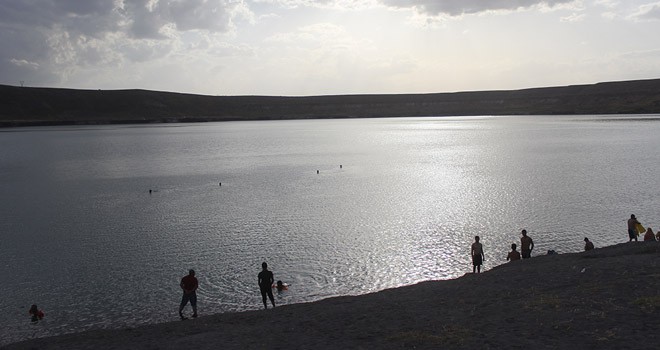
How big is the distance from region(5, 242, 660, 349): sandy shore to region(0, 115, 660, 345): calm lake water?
2.99 m

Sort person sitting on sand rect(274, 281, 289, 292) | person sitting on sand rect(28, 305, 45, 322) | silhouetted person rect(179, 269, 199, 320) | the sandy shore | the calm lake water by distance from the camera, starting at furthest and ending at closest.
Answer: the calm lake water < person sitting on sand rect(274, 281, 289, 292) < person sitting on sand rect(28, 305, 45, 322) < silhouetted person rect(179, 269, 199, 320) < the sandy shore

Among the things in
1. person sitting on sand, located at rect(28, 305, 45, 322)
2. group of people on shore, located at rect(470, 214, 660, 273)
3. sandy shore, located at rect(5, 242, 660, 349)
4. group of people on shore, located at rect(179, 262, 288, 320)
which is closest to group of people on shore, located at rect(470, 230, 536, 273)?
group of people on shore, located at rect(470, 214, 660, 273)

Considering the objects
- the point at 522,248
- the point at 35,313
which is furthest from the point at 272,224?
the point at 35,313

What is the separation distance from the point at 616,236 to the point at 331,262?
13.9 metres

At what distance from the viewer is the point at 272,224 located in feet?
104

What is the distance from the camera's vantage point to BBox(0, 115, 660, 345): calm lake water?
20.6 metres

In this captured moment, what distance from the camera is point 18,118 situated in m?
183

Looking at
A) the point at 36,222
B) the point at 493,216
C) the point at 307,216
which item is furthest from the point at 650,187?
the point at 36,222

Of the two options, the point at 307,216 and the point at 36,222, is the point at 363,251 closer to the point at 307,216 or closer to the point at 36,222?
the point at 307,216

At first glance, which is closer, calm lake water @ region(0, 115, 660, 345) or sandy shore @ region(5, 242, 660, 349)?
sandy shore @ region(5, 242, 660, 349)

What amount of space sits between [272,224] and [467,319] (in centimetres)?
1941

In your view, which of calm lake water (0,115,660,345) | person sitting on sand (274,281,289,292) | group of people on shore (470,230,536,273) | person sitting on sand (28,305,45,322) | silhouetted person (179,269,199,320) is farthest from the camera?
group of people on shore (470,230,536,273)

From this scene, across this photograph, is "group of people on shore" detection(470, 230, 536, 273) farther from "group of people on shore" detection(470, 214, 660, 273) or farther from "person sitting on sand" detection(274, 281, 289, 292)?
"person sitting on sand" detection(274, 281, 289, 292)

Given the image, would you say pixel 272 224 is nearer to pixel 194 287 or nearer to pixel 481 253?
pixel 481 253
